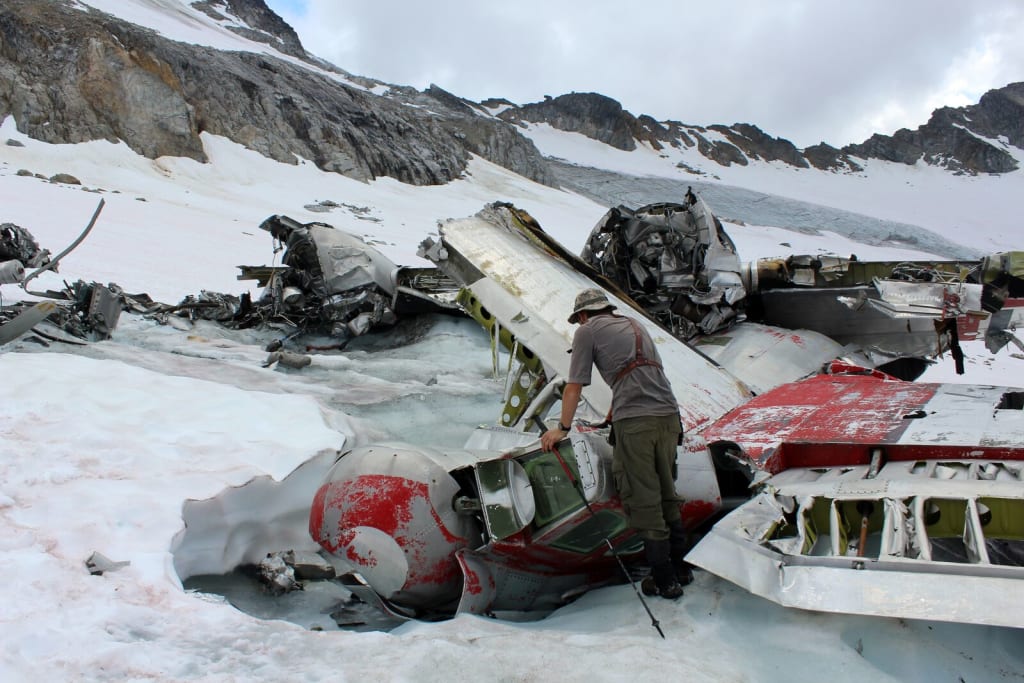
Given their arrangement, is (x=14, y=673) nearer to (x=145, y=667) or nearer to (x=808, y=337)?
(x=145, y=667)

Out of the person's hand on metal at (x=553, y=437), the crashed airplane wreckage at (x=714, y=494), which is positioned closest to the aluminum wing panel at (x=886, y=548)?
the crashed airplane wreckage at (x=714, y=494)

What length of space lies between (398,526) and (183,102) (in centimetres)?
2973

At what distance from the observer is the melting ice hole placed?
3.03 m

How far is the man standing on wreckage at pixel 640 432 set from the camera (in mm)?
2953

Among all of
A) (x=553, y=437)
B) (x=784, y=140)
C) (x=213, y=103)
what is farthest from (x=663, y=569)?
(x=784, y=140)

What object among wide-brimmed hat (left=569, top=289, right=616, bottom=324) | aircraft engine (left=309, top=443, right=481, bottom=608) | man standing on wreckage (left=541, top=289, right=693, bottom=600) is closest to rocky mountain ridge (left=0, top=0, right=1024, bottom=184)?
aircraft engine (left=309, top=443, right=481, bottom=608)

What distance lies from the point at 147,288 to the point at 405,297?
14.2 ft

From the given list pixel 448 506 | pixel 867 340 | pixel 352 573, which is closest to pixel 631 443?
pixel 448 506

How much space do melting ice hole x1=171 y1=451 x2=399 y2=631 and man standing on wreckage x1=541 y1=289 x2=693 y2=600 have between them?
123 cm

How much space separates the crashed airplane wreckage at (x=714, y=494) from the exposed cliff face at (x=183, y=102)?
26.2 m

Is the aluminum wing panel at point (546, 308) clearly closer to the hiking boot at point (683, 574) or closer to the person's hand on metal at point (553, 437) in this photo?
the person's hand on metal at point (553, 437)

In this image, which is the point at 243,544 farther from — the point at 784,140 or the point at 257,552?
the point at 784,140

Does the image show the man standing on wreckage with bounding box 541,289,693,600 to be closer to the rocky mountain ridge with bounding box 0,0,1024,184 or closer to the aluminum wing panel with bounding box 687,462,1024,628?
the aluminum wing panel with bounding box 687,462,1024,628

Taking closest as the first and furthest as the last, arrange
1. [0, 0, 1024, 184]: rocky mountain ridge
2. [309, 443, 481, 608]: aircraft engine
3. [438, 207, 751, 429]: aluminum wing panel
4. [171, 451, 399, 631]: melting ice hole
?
[171, 451, 399, 631]: melting ice hole
[309, 443, 481, 608]: aircraft engine
[438, 207, 751, 429]: aluminum wing panel
[0, 0, 1024, 184]: rocky mountain ridge
